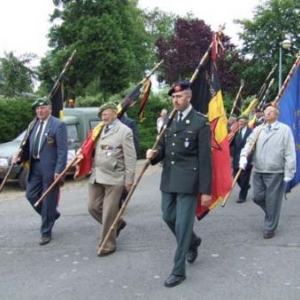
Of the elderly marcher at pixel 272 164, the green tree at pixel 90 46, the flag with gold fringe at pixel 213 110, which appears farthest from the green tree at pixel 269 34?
the flag with gold fringe at pixel 213 110

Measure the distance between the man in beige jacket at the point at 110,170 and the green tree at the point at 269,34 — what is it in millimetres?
24269

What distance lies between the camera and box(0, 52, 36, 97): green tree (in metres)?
25.6

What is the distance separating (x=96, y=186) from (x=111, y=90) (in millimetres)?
21193

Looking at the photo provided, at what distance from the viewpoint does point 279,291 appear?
4.92m

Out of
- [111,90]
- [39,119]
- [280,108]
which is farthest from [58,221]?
[111,90]

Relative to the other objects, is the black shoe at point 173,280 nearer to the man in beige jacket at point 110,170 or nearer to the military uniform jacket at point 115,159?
the man in beige jacket at point 110,170

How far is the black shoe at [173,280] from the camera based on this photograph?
5068 millimetres

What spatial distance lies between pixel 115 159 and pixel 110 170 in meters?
0.15

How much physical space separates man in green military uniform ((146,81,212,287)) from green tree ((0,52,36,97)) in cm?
2092

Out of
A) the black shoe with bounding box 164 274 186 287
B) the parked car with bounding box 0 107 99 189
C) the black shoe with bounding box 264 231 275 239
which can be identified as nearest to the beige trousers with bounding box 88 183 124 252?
Result: the black shoe with bounding box 164 274 186 287

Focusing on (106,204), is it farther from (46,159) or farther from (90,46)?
(90,46)

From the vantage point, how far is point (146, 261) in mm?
5902

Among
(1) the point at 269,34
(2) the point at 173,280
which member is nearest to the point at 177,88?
(2) the point at 173,280

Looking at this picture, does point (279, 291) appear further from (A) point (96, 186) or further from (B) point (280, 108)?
(B) point (280, 108)
